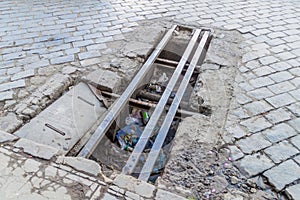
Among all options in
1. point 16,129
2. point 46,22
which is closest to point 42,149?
point 16,129

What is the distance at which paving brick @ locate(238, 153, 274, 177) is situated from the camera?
2109 millimetres

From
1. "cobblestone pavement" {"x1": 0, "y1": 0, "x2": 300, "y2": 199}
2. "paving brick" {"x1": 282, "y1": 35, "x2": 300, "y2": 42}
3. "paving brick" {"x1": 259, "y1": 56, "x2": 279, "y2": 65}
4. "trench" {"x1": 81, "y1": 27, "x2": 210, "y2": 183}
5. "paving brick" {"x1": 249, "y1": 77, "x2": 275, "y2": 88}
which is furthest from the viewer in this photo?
"paving brick" {"x1": 282, "y1": 35, "x2": 300, "y2": 42}

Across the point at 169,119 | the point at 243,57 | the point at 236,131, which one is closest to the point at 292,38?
the point at 243,57

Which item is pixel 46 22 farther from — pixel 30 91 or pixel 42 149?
pixel 42 149

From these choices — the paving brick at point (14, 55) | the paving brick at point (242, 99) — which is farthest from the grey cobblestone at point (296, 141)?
the paving brick at point (14, 55)

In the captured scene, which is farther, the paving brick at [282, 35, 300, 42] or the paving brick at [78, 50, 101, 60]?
the paving brick at [282, 35, 300, 42]

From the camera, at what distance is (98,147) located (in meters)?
2.58

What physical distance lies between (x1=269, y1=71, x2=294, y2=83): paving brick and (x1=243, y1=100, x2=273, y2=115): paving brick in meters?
0.49

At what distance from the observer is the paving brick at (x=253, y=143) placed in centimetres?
230

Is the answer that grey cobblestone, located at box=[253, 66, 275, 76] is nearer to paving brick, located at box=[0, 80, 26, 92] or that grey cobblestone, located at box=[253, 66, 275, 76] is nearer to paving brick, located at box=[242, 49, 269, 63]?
paving brick, located at box=[242, 49, 269, 63]

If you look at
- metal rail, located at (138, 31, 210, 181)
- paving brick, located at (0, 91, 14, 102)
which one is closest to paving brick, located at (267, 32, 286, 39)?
metal rail, located at (138, 31, 210, 181)

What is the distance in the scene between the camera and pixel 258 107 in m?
2.75

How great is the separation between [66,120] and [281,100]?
2113 mm

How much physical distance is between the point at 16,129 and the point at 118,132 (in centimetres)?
94
